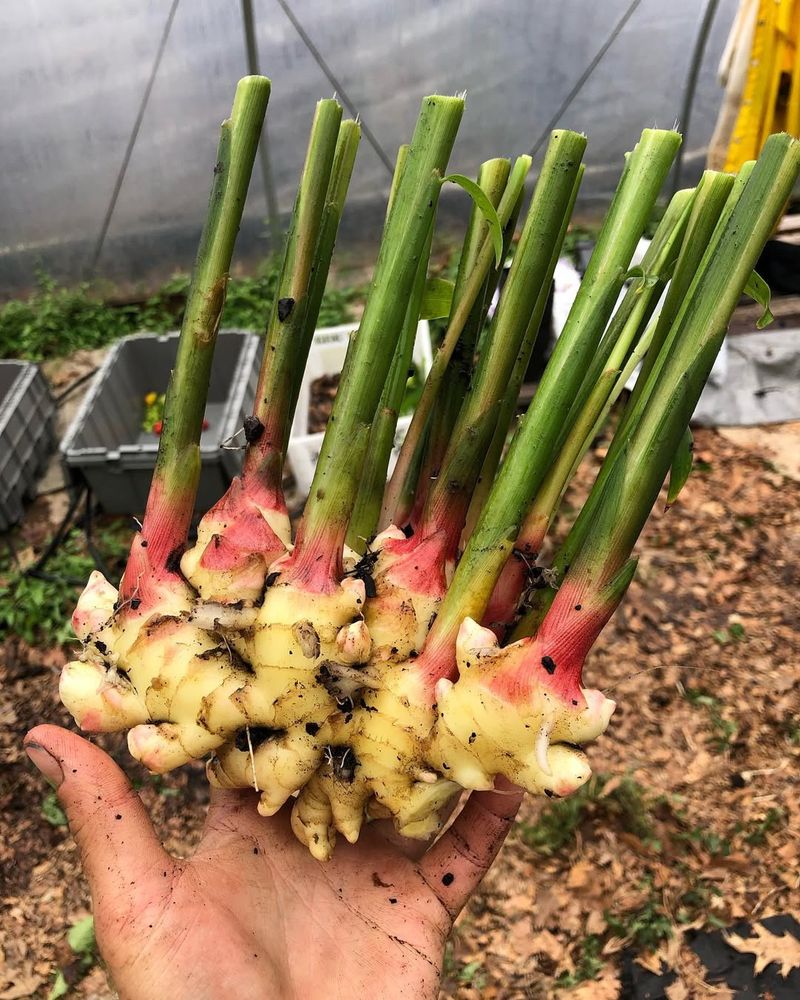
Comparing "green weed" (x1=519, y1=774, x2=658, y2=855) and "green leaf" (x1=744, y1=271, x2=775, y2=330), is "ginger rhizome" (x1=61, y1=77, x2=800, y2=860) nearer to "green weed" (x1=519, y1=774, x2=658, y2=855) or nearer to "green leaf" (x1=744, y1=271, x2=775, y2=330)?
"green leaf" (x1=744, y1=271, x2=775, y2=330)

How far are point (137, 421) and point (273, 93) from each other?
2177mm

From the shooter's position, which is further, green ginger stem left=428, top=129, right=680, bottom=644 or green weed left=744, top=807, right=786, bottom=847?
green weed left=744, top=807, right=786, bottom=847

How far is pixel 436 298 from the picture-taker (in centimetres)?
180

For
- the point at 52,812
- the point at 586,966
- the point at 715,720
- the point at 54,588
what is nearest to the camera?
the point at 586,966

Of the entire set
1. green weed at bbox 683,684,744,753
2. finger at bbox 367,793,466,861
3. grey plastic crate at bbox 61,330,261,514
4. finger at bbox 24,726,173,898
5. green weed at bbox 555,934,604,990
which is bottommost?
green weed at bbox 555,934,604,990

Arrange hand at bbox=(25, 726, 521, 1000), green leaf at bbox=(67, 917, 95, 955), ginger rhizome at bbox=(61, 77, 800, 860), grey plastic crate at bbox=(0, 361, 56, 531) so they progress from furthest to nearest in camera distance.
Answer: grey plastic crate at bbox=(0, 361, 56, 531) < green leaf at bbox=(67, 917, 95, 955) < hand at bbox=(25, 726, 521, 1000) < ginger rhizome at bbox=(61, 77, 800, 860)

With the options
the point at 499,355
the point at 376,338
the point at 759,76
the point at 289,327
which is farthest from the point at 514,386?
the point at 759,76

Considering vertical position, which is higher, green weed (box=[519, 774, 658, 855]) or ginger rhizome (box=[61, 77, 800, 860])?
ginger rhizome (box=[61, 77, 800, 860])

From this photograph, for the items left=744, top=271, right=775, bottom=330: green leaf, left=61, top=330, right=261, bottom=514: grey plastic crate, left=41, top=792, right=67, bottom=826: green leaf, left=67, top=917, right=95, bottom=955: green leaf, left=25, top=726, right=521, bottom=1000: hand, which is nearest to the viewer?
left=25, top=726, right=521, bottom=1000: hand

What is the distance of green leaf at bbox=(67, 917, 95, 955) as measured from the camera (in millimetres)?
2582

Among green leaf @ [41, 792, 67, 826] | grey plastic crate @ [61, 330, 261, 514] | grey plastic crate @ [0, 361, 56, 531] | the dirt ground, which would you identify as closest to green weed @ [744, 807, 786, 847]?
the dirt ground

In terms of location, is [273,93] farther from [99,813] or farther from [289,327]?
[99,813]

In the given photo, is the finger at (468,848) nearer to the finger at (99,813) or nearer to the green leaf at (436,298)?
the finger at (99,813)

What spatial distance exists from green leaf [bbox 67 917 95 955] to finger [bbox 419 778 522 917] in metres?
1.54
